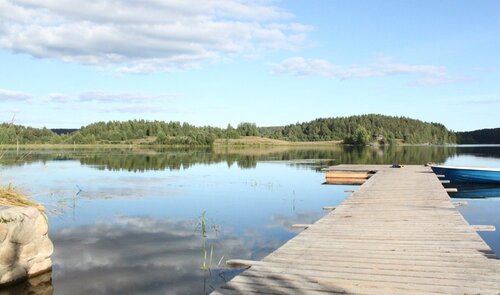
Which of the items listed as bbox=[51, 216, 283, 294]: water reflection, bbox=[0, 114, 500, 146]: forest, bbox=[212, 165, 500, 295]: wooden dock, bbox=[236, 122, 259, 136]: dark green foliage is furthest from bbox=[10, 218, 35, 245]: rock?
bbox=[236, 122, 259, 136]: dark green foliage

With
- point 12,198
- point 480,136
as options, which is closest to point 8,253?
point 12,198

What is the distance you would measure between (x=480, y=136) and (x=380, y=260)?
15053cm

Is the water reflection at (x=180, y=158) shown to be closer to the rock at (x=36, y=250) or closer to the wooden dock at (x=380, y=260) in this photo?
the rock at (x=36, y=250)

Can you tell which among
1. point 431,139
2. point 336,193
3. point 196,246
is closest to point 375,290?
point 196,246

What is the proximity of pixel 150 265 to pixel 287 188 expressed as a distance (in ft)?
38.1

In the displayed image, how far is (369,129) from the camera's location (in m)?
126

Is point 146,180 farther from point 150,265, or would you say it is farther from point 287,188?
point 150,265

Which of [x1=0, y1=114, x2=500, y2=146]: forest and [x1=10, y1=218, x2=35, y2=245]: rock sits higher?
[x1=0, y1=114, x2=500, y2=146]: forest

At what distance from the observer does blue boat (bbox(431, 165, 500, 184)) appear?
65.0 feet

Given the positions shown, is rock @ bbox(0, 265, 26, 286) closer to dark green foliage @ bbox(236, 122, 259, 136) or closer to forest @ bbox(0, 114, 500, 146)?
forest @ bbox(0, 114, 500, 146)

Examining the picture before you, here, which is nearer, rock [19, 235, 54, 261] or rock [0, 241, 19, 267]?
rock [0, 241, 19, 267]

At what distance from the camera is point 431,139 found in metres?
131

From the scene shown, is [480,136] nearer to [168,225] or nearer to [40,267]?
[168,225]

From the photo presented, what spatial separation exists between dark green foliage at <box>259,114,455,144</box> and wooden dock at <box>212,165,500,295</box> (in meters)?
114
